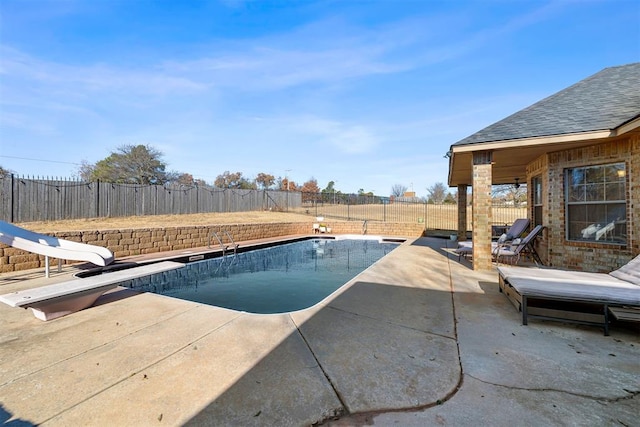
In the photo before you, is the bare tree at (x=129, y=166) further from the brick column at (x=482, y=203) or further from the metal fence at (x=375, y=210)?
the brick column at (x=482, y=203)

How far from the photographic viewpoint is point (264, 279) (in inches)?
278

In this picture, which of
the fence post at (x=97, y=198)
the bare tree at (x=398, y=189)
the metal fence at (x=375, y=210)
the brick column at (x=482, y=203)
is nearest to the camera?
the brick column at (x=482, y=203)

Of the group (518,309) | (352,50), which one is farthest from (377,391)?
(352,50)

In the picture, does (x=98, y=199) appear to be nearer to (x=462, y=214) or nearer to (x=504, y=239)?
(x=504, y=239)

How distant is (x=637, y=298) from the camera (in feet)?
10.3

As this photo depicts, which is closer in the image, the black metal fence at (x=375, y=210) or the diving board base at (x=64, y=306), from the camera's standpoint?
the diving board base at (x=64, y=306)

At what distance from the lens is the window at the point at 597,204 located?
561 cm

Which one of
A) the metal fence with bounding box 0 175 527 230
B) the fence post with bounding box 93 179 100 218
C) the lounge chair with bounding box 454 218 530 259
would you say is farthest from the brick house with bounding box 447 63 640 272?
the fence post with bounding box 93 179 100 218

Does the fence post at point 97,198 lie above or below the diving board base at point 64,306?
above

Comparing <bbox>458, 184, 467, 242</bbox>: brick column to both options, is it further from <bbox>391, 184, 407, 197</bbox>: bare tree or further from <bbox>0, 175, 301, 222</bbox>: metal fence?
<bbox>391, 184, 407, 197</bbox>: bare tree

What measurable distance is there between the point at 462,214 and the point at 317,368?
1210cm

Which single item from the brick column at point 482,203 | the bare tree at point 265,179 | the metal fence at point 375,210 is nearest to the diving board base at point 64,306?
the brick column at point 482,203

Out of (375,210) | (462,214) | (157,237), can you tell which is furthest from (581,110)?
(375,210)

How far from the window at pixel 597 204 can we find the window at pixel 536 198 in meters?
1.68
